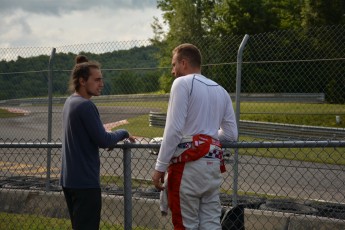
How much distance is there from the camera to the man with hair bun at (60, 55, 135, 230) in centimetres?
437

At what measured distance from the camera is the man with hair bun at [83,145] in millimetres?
4371

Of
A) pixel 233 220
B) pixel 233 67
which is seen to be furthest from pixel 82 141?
pixel 233 67

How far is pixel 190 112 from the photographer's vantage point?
4188mm

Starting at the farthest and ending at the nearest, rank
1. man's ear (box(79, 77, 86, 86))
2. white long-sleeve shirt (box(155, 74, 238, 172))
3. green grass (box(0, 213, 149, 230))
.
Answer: green grass (box(0, 213, 149, 230))
man's ear (box(79, 77, 86, 86))
white long-sleeve shirt (box(155, 74, 238, 172))

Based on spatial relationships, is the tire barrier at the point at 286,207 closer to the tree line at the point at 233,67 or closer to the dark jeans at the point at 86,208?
the tree line at the point at 233,67

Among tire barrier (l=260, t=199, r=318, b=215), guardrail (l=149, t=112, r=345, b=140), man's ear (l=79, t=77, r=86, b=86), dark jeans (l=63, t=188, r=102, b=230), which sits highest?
man's ear (l=79, t=77, r=86, b=86)

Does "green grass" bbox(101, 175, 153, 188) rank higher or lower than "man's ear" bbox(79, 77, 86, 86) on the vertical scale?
lower

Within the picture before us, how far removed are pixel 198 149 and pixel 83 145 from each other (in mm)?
865

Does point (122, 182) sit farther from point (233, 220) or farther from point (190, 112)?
point (190, 112)

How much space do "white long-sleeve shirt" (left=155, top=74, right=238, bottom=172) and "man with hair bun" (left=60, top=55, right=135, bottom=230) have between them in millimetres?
543

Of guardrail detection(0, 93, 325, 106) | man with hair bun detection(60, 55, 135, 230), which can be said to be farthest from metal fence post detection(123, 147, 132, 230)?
guardrail detection(0, 93, 325, 106)

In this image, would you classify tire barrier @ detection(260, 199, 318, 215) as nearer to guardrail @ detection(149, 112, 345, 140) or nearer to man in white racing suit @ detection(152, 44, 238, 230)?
man in white racing suit @ detection(152, 44, 238, 230)

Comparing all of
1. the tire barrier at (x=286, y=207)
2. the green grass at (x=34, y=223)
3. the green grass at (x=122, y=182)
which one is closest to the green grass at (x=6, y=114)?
the green grass at (x=122, y=182)

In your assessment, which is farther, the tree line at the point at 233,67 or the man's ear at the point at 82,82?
the tree line at the point at 233,67
